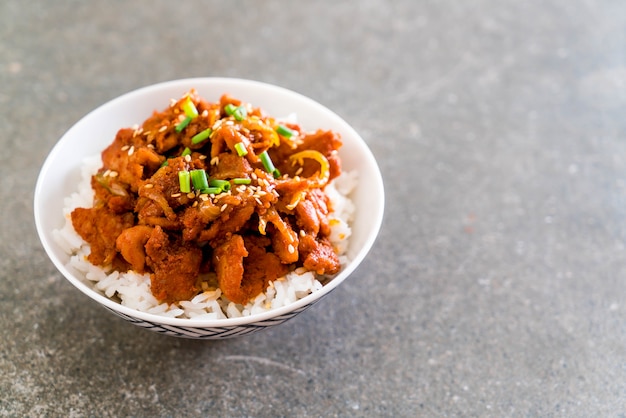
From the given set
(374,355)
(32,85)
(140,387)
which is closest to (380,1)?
(32,85)

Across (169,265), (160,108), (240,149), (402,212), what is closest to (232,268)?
(169,265)

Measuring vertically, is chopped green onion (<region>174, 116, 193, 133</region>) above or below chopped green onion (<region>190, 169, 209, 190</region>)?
above

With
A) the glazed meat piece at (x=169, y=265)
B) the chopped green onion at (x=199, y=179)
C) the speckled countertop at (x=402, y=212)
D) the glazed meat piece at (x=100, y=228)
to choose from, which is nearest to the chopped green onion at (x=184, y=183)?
the chopped green onion at (x=199, y=179)

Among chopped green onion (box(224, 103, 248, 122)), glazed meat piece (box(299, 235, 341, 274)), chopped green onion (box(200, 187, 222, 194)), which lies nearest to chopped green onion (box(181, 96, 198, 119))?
chopped green onion (box(224, 103, 248, 122))

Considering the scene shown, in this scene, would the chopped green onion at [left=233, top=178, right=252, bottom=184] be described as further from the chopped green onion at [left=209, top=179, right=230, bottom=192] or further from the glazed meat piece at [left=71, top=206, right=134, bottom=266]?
the glazed meat piece at [left=71, top=206, right=134, bottom=266]

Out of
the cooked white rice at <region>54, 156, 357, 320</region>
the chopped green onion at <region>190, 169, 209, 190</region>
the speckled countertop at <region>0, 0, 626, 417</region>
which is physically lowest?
the speckled countertop at <region>0, 0, 626, 417</region>

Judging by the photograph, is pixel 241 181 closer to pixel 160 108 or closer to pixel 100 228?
pixel 100 228

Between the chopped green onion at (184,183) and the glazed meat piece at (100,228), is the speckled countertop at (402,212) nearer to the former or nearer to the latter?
the glazed meat piece at (100,228)

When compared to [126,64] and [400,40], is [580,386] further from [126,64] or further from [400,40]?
[126,64]
